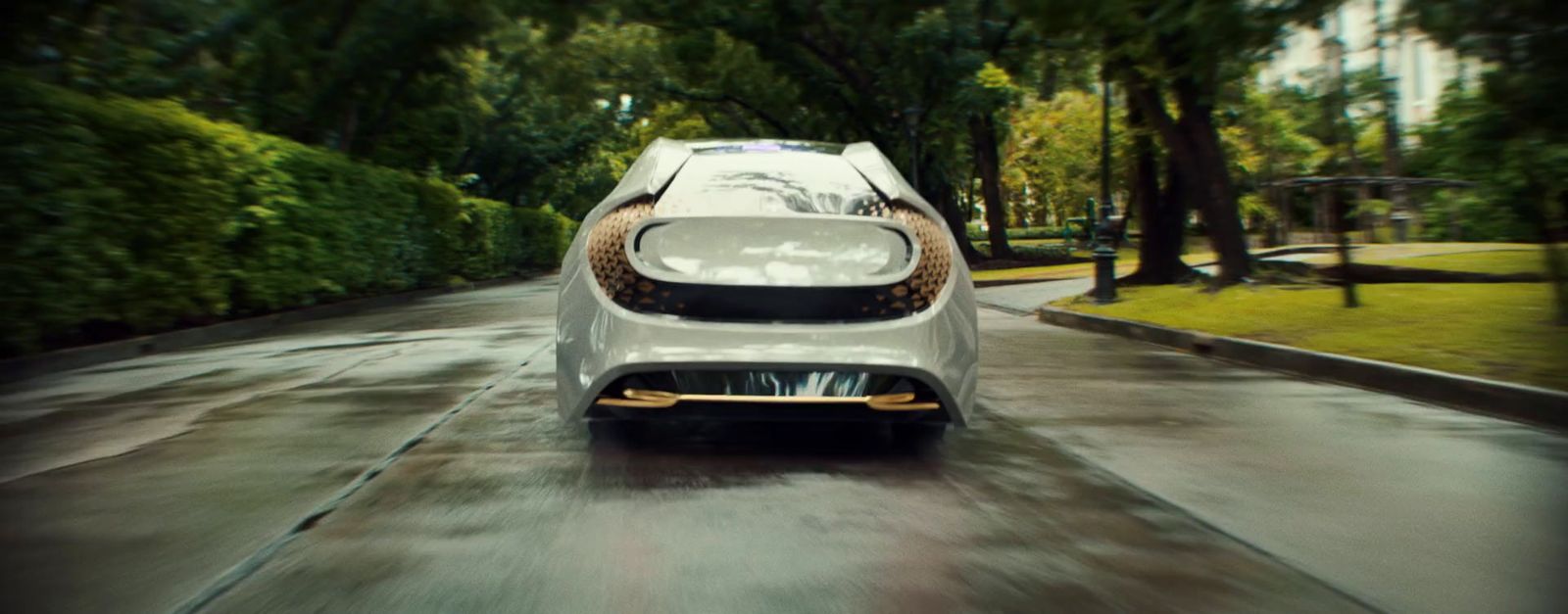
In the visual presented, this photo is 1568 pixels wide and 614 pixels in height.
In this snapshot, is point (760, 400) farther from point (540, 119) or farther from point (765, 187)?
point (540, 119)

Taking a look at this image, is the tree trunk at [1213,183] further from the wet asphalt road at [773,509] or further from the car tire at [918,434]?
the car tire at [918,434]

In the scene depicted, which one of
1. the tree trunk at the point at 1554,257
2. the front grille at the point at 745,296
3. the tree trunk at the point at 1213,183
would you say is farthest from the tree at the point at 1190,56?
the front grille at the point at 745,296

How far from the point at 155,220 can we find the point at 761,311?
1038 centimetres

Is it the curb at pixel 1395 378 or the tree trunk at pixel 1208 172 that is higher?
the tree trunk at pixel 1208 172

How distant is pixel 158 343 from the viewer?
41.3 feet

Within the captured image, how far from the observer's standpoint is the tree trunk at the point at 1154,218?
20.7 m

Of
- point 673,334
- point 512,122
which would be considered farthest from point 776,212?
point 512,122

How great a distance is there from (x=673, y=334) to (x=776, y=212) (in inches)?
26.4

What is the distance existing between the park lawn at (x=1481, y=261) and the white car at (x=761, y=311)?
54.1 feet

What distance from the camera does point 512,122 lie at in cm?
3906

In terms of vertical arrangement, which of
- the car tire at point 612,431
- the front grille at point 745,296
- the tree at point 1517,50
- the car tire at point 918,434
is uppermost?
the tree at point 1517,50

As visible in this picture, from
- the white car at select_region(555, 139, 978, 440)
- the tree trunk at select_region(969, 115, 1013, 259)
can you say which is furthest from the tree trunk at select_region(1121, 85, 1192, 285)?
the white car at select_region(555, 139, 978, 440)

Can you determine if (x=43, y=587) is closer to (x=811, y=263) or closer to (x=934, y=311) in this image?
(x=811, y=263)

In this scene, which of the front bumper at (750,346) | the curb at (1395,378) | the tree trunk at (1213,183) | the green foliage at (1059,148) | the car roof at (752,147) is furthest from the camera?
the green foliage at (1059,148)
